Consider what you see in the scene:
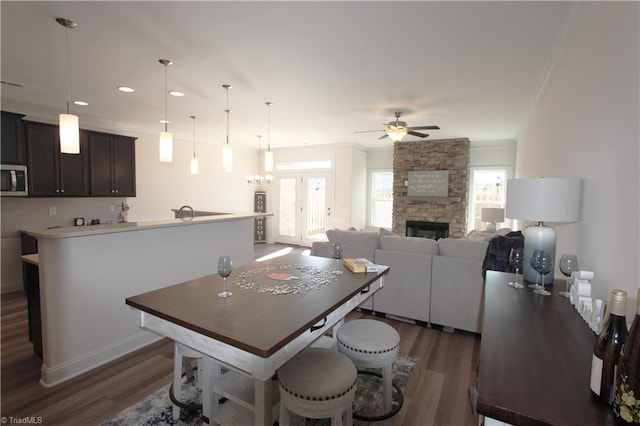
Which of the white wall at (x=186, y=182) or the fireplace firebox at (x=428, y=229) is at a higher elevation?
the white wall at (x=186, y=182)

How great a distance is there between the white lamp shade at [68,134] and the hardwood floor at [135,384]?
1.77m

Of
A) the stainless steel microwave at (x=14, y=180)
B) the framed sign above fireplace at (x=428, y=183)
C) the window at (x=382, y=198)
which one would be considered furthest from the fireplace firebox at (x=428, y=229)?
the stainless steel microwave at (x=14, y=180)

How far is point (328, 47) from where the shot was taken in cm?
262

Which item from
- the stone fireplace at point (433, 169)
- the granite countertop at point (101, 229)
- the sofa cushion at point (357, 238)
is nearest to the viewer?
the granite countertop at point (101, 229)

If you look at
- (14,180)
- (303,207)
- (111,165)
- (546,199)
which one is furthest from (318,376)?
(303,207)

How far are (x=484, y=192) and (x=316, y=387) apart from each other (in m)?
6.95

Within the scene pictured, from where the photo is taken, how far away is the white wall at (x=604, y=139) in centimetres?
129

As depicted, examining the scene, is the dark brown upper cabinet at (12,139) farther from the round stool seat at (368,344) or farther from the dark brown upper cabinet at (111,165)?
the round stool seat at (368,344)

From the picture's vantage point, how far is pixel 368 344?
1.97 metres

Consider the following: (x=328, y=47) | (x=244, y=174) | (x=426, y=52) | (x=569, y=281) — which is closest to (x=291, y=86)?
(x=328, y=47)

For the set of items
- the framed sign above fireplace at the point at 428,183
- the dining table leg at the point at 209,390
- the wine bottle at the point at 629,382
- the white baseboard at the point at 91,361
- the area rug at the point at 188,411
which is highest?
the framed sign above fireplace at the point at 428,183

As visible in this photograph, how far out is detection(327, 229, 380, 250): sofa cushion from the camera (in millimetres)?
3842

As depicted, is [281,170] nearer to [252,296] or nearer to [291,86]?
[291,86]

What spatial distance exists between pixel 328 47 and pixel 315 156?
5.60m
